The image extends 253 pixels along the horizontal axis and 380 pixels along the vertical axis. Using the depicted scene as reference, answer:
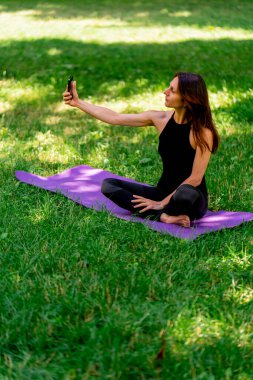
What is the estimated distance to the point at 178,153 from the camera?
180 inches

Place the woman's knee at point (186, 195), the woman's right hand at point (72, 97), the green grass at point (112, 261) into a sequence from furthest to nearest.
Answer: the woman's right hand at point (72, 97)
the woman's knee at point (186, 195)
the green grass at point (112, 261)

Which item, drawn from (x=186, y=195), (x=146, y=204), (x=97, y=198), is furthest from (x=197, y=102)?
(x=97, y=198)

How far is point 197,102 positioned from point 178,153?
40 centimetres

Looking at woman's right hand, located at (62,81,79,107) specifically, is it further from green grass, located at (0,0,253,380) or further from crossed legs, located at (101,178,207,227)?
green grass, located at (0,0,253,380)

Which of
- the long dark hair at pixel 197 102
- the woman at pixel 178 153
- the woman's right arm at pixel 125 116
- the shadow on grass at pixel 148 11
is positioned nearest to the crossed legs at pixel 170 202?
the woman at pixel 178 153

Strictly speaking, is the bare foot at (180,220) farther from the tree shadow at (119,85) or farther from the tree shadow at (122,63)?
the tree shadow at (122,63)

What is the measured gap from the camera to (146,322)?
124 inches

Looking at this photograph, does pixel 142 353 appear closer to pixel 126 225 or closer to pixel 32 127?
pixel 126 225

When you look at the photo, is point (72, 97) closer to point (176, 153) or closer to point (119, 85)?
point (176, 153)

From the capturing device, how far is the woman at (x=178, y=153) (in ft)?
14.4

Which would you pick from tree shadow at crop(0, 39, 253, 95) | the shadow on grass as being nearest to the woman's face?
tree shadow at crop(0, 39, 253, 95)

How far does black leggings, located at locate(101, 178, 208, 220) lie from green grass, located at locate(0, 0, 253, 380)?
0.20 metres

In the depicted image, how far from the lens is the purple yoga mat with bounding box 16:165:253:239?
443 cm

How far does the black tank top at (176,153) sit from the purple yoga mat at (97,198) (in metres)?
0.25
